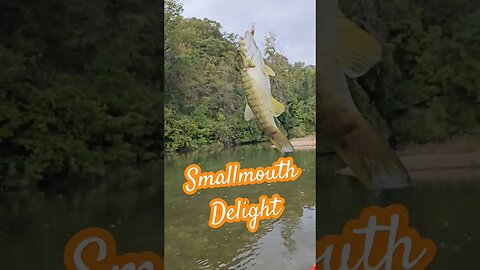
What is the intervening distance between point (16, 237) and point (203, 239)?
2.88ft

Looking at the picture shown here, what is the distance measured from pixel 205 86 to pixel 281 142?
0.51 meters

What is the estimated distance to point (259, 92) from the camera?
290 centimetres

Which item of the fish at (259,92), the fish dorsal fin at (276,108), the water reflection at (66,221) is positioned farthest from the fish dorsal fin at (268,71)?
the water reflection at (66,221)

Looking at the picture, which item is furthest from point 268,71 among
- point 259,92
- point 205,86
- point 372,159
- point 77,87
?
point 77,87

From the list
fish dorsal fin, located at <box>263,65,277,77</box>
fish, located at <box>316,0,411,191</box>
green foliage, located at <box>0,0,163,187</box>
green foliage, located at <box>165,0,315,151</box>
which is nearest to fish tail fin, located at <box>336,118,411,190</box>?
fish, located at <box>316,0,411,191</box>

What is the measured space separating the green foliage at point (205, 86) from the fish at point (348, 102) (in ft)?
0.69

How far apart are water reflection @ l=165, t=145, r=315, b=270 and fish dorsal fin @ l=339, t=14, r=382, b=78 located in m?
0.54

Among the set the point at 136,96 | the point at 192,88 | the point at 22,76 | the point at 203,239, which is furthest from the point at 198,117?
the point at 22,76

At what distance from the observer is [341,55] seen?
10.1 ft

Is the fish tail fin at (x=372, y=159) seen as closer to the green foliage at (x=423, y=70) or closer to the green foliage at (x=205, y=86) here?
the green foliage at (x=423, y=70)

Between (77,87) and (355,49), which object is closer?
(77,87)

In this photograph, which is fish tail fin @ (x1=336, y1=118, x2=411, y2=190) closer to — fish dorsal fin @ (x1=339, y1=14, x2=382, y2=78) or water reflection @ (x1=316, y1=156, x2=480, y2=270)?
water reflection @ (x1=316, y1=156, x2=480, y2=270)

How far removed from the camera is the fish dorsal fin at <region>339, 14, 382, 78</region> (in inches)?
122

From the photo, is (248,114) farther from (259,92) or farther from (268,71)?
(268,71)
